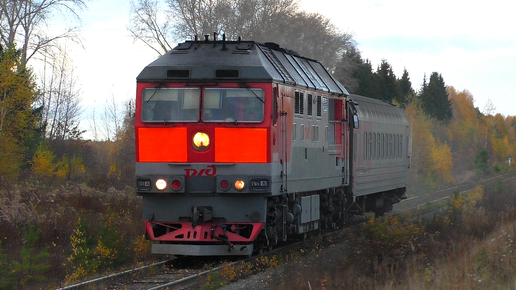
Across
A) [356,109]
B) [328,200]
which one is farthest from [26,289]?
[356,109]

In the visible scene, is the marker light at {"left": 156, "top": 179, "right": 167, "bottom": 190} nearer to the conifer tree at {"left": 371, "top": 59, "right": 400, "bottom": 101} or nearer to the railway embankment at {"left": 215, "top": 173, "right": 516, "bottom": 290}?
the railway embankment at {"left": 215, "top": 173, "right": 516, "bottom": 290}

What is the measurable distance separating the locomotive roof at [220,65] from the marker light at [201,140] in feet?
3.03

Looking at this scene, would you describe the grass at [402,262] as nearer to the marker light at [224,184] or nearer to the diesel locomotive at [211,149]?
the diesel locomotive at [211,149]

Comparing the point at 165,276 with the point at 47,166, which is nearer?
the point at 165,276

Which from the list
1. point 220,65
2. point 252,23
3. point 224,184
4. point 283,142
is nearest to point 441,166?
point 252,23

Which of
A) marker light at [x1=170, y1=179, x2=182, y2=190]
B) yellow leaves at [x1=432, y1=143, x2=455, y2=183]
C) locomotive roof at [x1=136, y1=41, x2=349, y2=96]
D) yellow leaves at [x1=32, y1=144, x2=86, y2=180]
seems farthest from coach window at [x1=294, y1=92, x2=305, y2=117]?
yellow leaves at [x1=432, y1=143, x2=455, y2=183]

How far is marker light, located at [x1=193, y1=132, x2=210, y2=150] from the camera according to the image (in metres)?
12.6

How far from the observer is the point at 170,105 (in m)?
12.8

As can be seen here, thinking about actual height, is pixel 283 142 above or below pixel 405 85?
below

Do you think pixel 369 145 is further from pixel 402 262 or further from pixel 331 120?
pixel 402 262

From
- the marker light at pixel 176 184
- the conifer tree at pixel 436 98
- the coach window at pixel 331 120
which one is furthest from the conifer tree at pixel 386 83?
the marker light at pixel 176 184

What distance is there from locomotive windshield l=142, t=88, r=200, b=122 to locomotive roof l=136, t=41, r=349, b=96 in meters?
0.20

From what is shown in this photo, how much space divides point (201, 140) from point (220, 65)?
1327 mm

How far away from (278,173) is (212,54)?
238 centimetres
